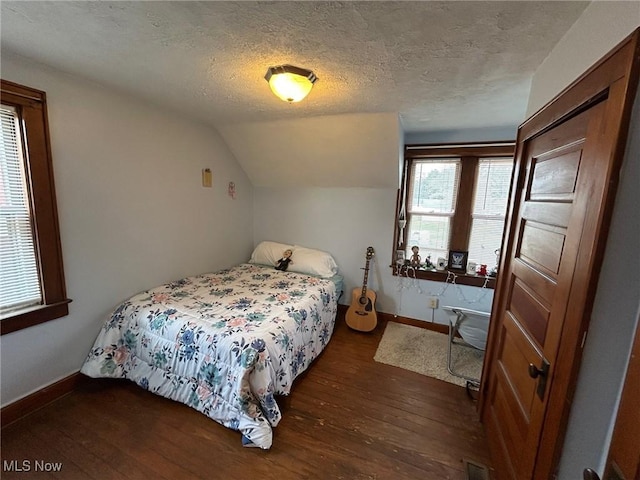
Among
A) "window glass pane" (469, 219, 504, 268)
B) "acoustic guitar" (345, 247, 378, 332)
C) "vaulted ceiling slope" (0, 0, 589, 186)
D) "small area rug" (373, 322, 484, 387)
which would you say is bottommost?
"small area rug" (373, 322, 484, 387)

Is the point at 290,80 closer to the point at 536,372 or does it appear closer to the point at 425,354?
the point at 536,372

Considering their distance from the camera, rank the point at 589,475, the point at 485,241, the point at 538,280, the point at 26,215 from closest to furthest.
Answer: the point at 589,475, the point at 538,280, the point at 26,215, the point at 485,241

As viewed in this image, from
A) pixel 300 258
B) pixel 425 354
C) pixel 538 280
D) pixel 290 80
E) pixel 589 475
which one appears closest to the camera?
pixel 589 475

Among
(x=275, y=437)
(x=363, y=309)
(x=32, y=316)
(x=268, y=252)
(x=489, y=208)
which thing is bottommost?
(x=275, y=437)

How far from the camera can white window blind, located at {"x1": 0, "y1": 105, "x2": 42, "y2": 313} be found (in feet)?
5.06

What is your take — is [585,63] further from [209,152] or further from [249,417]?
[209,152]

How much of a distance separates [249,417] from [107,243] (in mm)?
1647

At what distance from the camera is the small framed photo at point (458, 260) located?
2871 millimetres

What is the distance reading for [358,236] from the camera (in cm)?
322

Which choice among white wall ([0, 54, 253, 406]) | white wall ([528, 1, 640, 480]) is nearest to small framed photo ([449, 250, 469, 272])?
white wall ([528, 1, 640, 480])

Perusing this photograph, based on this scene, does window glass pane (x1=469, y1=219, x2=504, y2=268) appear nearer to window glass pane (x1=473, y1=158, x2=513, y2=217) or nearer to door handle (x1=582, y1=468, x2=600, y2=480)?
window glass pane (x1=473, y1=158, x2=513, y2=217)

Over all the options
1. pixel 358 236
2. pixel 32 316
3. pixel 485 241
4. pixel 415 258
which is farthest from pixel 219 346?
pixel 485 241

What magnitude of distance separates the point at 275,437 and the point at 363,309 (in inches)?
64.4

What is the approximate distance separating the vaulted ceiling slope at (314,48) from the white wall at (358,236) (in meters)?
1.15
